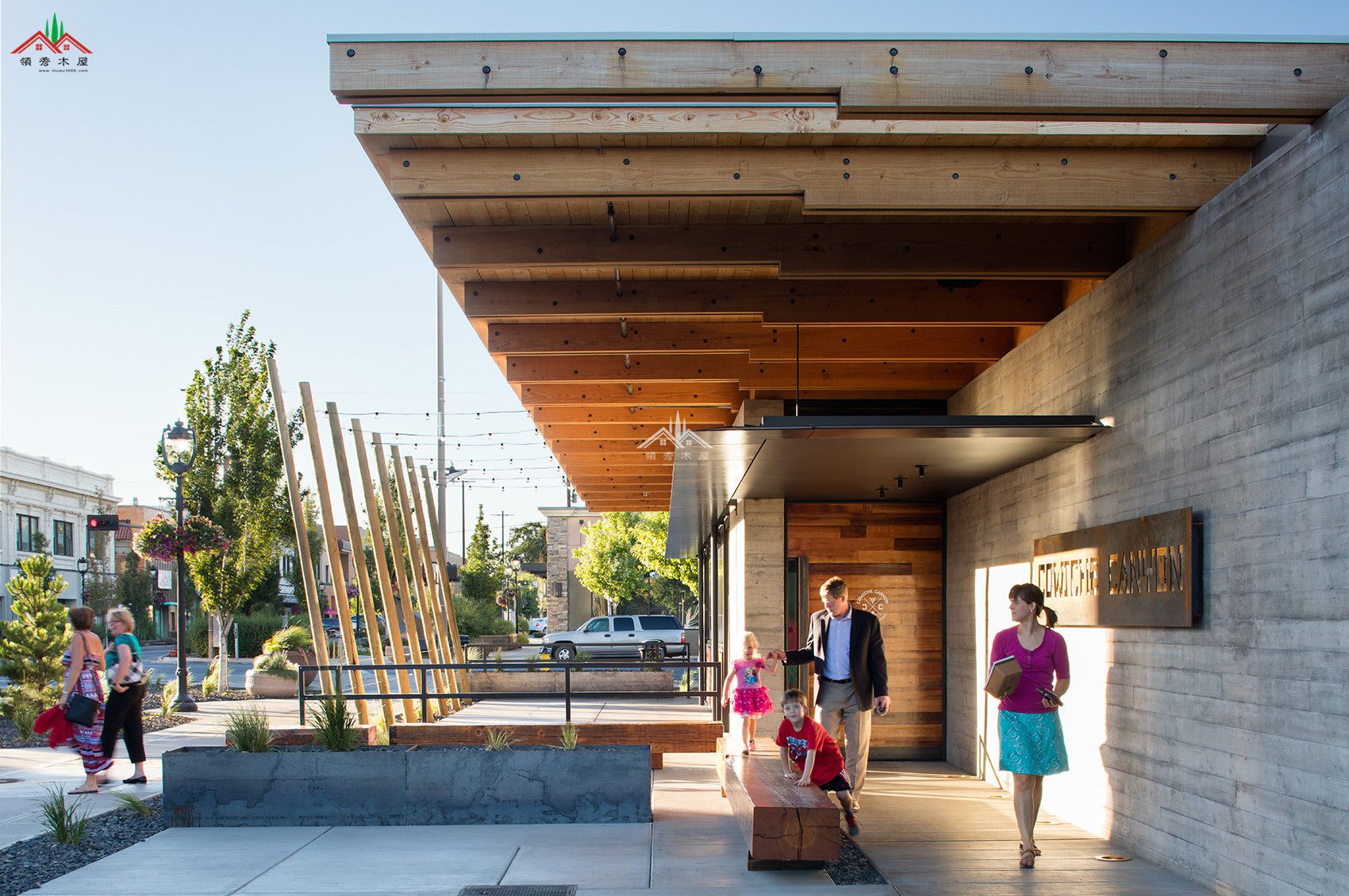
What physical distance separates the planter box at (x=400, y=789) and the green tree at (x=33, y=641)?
853cm

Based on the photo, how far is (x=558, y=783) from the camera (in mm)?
8609

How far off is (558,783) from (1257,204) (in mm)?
5783

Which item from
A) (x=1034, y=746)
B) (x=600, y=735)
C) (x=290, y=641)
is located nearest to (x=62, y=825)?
(x=600, y=735)

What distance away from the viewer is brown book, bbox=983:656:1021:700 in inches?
285

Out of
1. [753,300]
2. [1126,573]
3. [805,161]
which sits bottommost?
[1126,573]

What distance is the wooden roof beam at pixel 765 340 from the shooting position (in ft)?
36.2

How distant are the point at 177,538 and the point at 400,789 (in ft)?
40.9

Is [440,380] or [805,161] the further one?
[440,380]

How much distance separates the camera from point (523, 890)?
256 inches

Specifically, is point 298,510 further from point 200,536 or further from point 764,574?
point 200,536

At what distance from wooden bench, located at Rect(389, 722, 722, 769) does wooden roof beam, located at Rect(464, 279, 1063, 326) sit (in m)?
4.21

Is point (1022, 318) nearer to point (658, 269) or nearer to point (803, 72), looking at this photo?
point (658, 269)

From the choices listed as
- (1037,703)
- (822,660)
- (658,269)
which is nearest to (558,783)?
(822,660)

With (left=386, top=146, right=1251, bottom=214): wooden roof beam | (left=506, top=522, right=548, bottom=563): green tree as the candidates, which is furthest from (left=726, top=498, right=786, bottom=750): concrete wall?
(left=506, top=522, right=548, bottom=563): green tree
